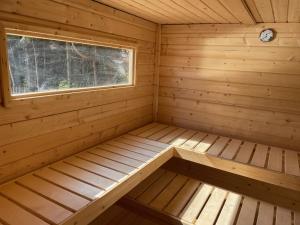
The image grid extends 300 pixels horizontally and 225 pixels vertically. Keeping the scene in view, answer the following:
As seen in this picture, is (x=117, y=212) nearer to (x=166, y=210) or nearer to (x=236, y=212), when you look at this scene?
(x=166, y=210)

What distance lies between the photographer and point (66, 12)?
1.88 m

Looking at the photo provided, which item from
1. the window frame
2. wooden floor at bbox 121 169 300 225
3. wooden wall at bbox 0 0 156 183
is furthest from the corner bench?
the window frame

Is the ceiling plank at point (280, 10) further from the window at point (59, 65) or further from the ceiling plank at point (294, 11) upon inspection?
the window at point (59, 65)

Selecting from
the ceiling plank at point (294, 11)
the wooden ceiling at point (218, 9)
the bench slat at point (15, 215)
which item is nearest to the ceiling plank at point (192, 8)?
the wooden ceiling at point (218, 9)

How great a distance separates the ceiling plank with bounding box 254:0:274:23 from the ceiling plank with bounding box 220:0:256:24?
0.10 metres

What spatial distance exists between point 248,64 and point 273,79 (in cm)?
32

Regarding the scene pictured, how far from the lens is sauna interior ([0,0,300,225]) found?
1.66m

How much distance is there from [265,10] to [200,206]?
1917 millimetres

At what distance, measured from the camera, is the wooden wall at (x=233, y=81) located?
2.57 metres

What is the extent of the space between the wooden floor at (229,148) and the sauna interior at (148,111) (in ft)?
0.07

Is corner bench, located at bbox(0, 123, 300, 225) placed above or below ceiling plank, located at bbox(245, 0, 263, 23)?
below

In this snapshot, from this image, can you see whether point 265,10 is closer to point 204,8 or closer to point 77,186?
point 204,8

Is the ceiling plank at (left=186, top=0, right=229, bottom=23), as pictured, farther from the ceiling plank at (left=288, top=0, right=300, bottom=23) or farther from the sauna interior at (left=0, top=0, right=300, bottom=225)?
the ceiling plank at (left=288, top=0, right=300, bottom=23)

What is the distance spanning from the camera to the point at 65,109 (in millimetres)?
2020
